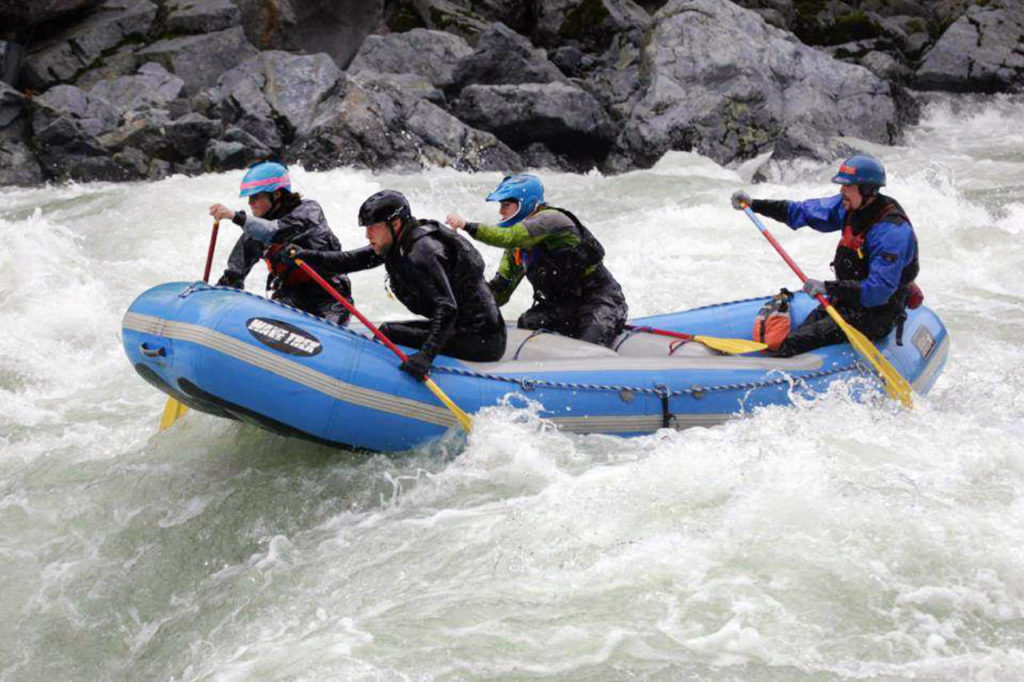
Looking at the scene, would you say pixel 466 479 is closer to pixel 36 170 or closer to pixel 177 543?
pixel 177 543

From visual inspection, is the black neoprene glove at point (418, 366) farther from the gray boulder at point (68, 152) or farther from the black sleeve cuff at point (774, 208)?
the gray boulder at point (68, 152)

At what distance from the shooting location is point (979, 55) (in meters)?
20.4

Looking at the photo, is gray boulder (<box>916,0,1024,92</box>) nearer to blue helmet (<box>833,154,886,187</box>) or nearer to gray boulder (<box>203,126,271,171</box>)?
gray boulder (<box>203,126,271,171</box>)

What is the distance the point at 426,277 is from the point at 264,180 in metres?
1.08

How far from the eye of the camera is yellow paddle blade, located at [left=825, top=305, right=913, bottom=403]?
21.3 ft

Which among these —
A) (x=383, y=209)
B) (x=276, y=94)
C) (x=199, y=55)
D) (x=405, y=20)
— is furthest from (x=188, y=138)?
(x=383, y=209)

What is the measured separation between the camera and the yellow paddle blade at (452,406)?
5617 mm

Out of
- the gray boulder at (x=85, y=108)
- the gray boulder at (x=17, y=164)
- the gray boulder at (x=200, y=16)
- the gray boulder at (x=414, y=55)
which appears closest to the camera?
the gray boulder at (x=17, y=164)

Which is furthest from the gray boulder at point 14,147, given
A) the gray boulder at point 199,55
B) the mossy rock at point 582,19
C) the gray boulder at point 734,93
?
the mossy rock at point 582,19

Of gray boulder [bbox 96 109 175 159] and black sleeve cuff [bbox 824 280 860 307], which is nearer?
black sleeve cuff [bbox 824 280 860 307]

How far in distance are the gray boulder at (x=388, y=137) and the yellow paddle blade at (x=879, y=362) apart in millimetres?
9678

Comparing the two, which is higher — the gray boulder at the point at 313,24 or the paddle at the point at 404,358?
the paddle at the point at 404,358

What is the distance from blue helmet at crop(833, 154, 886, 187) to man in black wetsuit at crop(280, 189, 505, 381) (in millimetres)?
2088

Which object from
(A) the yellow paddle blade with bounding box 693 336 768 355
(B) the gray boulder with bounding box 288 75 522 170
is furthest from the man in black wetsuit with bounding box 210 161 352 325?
(B) the gray boulder with bounding box 288 75 522 170
